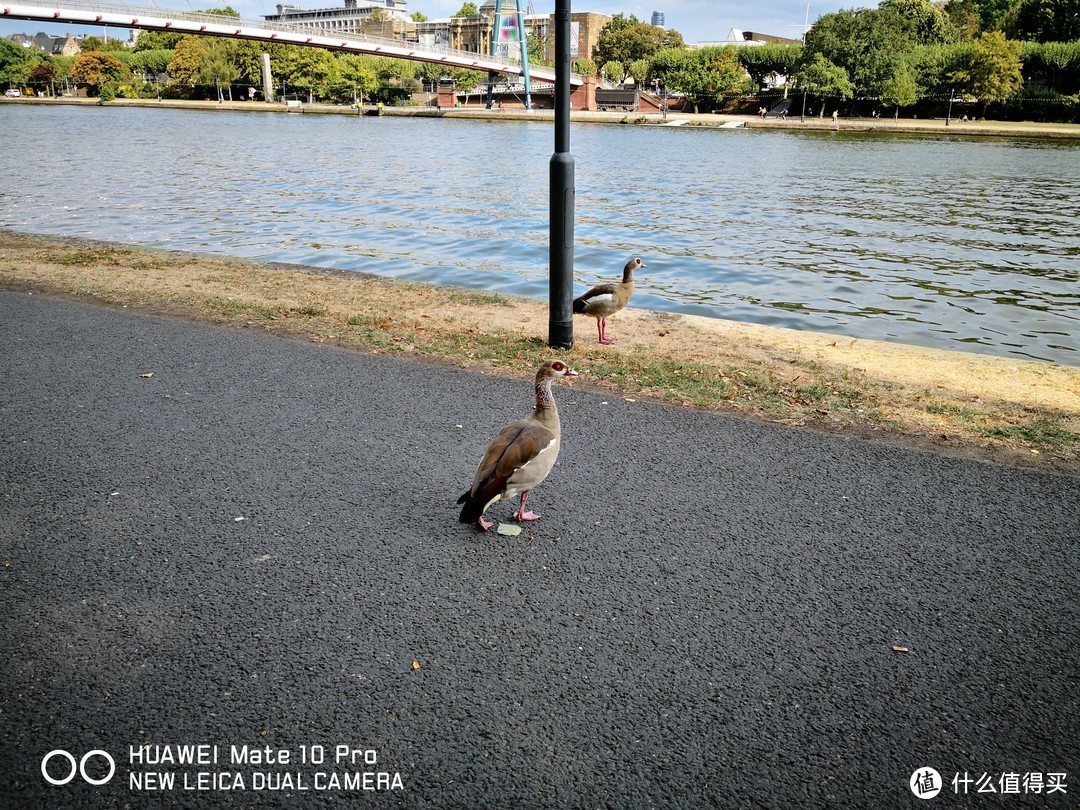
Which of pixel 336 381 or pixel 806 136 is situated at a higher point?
pixel 806 136

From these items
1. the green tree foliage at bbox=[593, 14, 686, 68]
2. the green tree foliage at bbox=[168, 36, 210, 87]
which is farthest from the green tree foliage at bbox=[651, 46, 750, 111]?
the green tree foliage at bbox=[168, 36, 210, 87]

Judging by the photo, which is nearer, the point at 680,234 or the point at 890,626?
the point at 890,626

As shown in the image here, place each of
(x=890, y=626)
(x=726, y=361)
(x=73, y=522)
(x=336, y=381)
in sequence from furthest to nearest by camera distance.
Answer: (x=726, y=361) < (x=336, y=381) < (x=73, y=522) < (x=890, y=626)

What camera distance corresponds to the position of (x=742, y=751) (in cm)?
283

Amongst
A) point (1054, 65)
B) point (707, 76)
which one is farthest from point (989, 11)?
point (1054, 65)

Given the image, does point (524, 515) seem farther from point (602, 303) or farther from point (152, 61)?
point (152, 61)

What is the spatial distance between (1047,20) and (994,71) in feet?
61.6

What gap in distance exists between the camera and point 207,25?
253 feet

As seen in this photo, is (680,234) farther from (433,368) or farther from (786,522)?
(786,522)

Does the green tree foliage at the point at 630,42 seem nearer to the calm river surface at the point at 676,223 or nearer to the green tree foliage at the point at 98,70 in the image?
the green tree foliage at the point at 98,70

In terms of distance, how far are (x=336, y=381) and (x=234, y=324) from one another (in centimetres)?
230

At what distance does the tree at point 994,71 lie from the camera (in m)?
69.6

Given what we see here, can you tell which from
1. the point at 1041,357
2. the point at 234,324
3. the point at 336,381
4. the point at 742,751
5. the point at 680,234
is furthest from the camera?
the point at 680,234

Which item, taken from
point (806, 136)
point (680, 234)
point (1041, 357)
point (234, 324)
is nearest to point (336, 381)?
point (234, 324)
